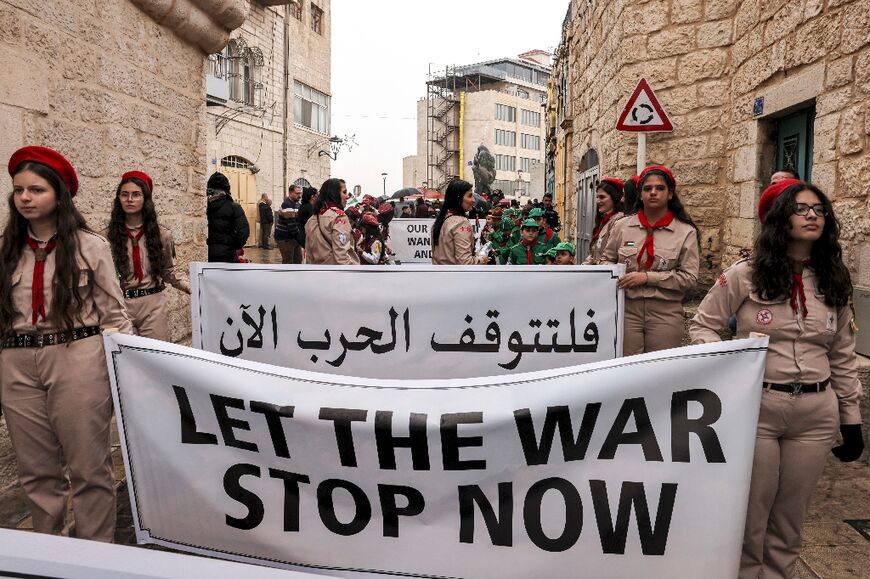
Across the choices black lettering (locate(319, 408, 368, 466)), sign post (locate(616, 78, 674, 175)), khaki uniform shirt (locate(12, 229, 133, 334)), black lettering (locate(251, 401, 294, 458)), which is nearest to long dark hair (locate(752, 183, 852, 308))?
black lettering (locate(319, 408, 368, 466))

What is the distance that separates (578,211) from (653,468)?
37.5ft

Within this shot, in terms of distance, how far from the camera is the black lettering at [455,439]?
7.97 feet

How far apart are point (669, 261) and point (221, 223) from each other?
511 centimetres

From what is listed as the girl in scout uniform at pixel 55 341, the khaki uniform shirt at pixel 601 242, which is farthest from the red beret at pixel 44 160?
the khaki uniform shirt at pixel 601 242

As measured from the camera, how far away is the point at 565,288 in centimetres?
435

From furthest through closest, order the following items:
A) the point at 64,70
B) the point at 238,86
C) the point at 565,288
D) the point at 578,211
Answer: the point at 238,86
the point at 578,211
the point at 64,70
the point at 565,288

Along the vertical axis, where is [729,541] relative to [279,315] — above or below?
below

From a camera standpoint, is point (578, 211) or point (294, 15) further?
point (294, 15)

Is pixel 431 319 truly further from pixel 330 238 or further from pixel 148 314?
pixel 330 238

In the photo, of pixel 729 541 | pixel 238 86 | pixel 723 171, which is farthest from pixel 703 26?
pixel 238 86

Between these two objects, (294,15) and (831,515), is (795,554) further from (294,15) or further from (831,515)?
(294,15)

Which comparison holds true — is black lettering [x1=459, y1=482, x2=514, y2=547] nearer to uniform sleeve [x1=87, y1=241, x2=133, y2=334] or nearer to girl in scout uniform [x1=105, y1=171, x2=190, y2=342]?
uniform sleeve [x1=87, y1=241, x2=133, y2=334]

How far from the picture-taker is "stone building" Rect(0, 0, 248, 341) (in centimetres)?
431

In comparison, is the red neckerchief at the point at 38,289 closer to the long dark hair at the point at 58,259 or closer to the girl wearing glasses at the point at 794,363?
the long dark hair at the point at 58,259
